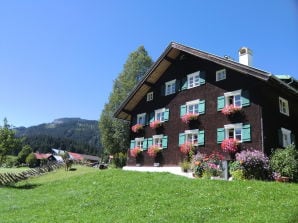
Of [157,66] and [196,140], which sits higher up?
[157,66]

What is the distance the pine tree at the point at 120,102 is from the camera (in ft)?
157

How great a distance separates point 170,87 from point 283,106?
9719mm

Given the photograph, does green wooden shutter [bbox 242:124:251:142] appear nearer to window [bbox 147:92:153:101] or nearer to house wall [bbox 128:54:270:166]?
house wall [bbox 128:54:270:166]

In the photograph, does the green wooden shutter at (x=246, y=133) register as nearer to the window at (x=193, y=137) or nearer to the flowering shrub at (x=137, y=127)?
the window at (x=193, y=137)

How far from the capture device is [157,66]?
3219cm

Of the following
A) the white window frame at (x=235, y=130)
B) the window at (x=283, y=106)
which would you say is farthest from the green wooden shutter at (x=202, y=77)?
the window at (x=283, y=106)

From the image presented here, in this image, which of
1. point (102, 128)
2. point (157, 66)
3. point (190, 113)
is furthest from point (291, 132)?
point (102, 128)

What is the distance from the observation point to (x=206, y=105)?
2781 centimetres

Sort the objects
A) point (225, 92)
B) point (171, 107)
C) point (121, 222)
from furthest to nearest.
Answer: point (171, 107), point (225, 92), point (121, 222)

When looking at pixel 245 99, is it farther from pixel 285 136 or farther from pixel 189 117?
pixel 189 117

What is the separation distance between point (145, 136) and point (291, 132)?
1258 cm

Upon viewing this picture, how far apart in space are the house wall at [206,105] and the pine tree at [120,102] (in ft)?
43.2

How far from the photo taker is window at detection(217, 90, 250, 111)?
81.5 ft

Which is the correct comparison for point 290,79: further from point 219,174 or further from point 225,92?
point 219,174
